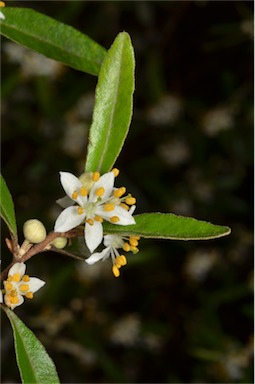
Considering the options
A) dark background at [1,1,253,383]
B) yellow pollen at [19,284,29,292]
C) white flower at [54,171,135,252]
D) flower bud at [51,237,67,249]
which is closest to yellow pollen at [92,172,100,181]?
white flower at [54,171,135,252]

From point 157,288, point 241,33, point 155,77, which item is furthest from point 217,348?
point 241,33

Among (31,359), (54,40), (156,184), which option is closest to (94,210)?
(31,359)

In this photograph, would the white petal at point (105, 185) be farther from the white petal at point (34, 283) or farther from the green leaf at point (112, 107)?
the white petal at point (34, 283)

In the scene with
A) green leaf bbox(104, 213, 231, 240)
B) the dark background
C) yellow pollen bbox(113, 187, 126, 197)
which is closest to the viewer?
green leaf bbox(104, 213, 231, 240)

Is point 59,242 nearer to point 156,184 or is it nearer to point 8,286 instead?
point 8,286

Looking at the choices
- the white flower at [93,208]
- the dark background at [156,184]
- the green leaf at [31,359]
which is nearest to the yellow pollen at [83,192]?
the white flower at [93,208]

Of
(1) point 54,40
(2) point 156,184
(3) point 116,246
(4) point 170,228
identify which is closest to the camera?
(4) point 170,228

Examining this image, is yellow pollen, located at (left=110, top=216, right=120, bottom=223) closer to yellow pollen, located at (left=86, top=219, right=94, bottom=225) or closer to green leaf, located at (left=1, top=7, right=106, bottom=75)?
yellow pollen, located at (left=86, top=219, right=94, bottom=225)
